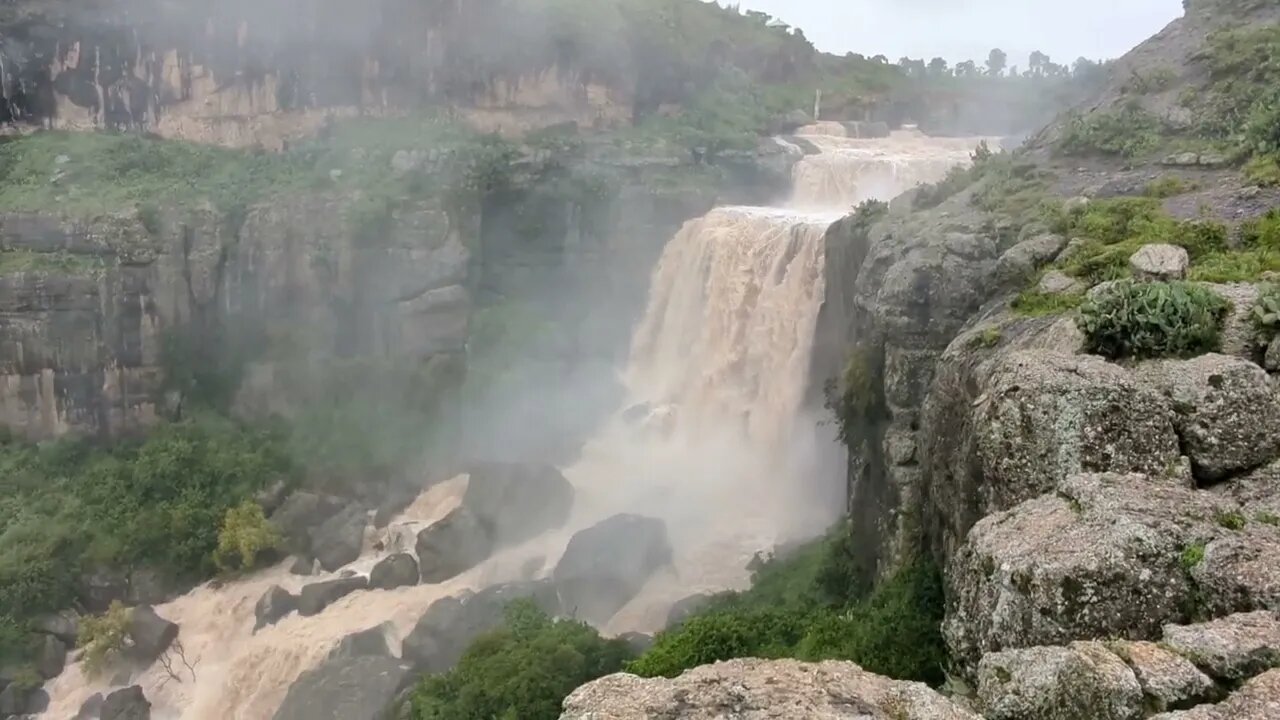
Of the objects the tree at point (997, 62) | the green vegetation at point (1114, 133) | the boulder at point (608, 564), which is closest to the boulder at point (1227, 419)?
the green vegetation at point (1114, 133)

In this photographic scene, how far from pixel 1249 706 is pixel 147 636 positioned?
23.2m

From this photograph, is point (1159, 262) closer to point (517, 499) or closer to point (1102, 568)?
point (1102, 568)

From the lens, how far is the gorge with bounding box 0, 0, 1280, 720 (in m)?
6.93

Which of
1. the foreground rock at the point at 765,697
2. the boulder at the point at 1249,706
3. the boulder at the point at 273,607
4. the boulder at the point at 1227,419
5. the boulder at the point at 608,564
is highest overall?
the boulder at the point at 1227,419

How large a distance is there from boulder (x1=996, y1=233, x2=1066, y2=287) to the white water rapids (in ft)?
32.1

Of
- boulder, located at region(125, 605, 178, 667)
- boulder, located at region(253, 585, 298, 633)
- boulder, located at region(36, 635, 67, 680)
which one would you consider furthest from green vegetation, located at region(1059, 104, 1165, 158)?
boulder, located at region(36, 635, 67, 680)

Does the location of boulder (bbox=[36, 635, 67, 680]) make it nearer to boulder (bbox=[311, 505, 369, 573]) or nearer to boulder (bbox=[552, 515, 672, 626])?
boulder (bbox=[311, 505, 369, 573])

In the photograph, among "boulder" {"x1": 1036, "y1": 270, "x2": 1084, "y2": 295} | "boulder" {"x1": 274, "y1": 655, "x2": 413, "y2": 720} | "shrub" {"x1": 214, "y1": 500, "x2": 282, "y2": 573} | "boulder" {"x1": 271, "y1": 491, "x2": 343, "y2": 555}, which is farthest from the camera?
"boulder" {"x1": 271, "y1": 491, "x2": 343, "y2": 555}

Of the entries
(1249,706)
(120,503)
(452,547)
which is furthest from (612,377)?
(1249,706)

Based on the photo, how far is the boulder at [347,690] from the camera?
1736 centimetres

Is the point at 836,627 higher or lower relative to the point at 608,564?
higher

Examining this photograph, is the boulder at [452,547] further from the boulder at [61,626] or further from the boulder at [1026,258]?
the boulder at [1026,258]

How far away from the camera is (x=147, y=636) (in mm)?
21469

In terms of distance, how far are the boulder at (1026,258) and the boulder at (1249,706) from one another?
28.3 ft
